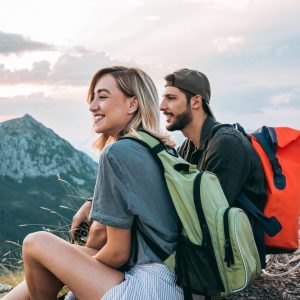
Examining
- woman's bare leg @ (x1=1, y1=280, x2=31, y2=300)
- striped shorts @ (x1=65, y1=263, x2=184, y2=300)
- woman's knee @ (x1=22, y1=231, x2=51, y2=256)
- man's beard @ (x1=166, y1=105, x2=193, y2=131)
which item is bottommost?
woman's bare leg @ (x1=1, y1=280, x2=31, y2=300)

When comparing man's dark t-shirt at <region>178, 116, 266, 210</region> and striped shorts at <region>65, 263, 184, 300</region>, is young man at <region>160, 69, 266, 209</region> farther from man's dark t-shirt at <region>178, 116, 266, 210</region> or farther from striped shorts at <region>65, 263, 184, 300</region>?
striped shorts at <region>65, 263, 184, 300</region>

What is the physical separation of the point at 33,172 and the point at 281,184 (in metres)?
165

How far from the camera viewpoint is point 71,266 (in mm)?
3369

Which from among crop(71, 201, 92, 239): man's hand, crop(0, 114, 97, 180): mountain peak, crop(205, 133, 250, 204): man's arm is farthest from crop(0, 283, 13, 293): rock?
crop(0, 114, 97, 180): mountain peak

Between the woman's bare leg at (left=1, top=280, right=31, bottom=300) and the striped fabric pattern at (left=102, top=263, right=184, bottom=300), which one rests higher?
the striped fabric pattern at (left=102, top=263, right=184, bottom=300)

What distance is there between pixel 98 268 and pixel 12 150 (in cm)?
17355

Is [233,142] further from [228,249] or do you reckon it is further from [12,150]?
[12,150]

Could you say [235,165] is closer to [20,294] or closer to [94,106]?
[94,106]

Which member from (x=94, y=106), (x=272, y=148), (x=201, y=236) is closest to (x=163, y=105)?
(x=272, y=148)

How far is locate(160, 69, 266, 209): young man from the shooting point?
4.53 meters

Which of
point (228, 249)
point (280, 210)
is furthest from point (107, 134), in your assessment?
point (280, 210)

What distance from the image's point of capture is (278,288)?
546cm

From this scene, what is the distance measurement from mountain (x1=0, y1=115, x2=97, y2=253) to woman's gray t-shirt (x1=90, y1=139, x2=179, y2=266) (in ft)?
415

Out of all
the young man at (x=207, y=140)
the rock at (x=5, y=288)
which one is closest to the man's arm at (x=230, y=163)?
the young man at (x=207, y=140)
